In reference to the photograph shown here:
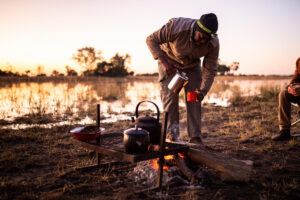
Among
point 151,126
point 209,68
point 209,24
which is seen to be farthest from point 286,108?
point 151,126

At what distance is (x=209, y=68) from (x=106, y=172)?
2145 mm

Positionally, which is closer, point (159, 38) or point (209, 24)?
point (209, 24)

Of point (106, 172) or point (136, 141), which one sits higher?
point (136, 141)

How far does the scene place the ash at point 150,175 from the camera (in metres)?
2.58

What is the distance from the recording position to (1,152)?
344cm

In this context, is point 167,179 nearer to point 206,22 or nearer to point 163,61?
point 163,61

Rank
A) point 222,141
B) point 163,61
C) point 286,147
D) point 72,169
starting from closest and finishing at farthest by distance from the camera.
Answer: point 72,169
point 163,61
point 286,147
point 222,141

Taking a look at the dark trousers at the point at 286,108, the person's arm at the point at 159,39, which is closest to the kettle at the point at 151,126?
the person's arm at the point at 159,39

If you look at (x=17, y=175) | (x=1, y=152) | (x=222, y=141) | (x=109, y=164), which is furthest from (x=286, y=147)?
(x=1, y=152)

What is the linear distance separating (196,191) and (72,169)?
→ 1.56 m

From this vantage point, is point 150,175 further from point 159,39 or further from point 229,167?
point 159,39

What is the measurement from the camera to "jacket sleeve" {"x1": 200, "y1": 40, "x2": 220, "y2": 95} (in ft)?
11.0

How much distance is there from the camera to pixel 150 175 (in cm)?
266

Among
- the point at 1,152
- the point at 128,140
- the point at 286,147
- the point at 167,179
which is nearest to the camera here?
the point at 128,140
